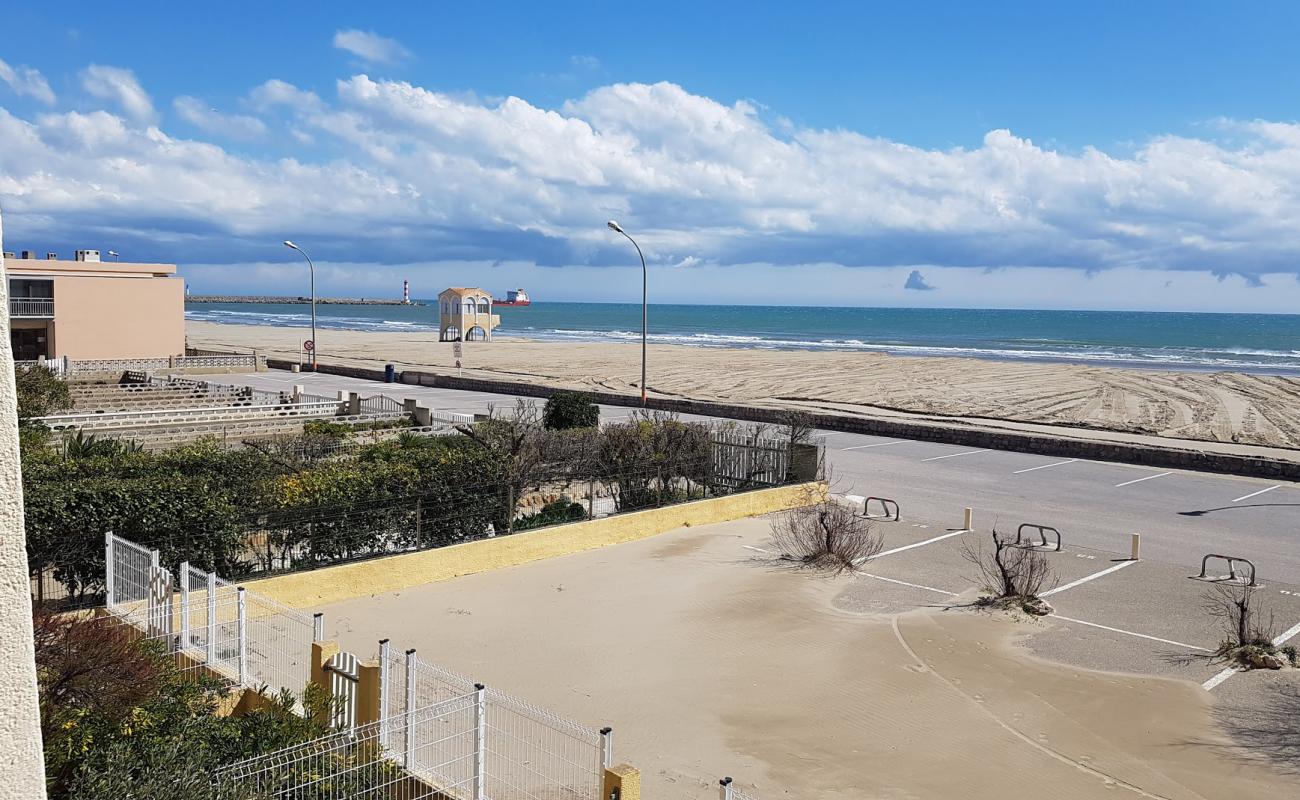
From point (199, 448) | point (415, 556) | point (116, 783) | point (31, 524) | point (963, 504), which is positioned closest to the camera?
point (116, 783)

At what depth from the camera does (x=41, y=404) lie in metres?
28.3

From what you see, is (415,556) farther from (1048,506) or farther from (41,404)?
(41,404)

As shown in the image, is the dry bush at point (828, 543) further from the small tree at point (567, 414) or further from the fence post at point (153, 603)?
the fence post at point (153, 603)

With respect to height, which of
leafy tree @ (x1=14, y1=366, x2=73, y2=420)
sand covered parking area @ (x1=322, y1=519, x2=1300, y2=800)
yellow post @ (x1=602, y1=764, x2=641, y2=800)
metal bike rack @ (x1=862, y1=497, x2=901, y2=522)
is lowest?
sand covered parking area @ (x1=322, y1=519, x2=1300, y2=800)

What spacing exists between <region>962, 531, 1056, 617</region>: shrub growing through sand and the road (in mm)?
3234

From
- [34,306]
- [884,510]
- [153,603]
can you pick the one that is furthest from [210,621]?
[34,306]

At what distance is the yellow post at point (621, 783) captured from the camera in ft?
23.8

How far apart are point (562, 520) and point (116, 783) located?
A: 13.2 meters

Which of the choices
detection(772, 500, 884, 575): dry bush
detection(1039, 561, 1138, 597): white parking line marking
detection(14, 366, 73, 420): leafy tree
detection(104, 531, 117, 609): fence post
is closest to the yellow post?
detection(104, 531, 117, 609): fence post

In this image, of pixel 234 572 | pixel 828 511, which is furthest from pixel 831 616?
pixel 234 572

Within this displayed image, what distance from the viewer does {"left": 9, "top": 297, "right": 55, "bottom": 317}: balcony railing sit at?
50375 mm

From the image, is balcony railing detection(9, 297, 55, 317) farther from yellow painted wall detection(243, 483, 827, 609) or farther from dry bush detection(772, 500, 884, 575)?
dry bush detection(772, 500, 884, 575)

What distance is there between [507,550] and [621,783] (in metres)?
9.72

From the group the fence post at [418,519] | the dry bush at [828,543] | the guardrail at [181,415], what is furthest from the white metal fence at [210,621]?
the guardrail at [181,415]
